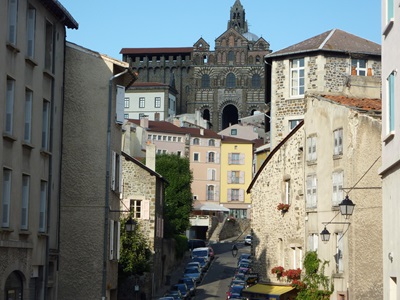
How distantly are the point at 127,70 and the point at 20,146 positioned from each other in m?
8.95

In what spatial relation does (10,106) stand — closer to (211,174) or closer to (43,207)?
(43,207)

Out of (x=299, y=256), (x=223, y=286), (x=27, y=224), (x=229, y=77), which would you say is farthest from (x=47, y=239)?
(x=229, y=77)

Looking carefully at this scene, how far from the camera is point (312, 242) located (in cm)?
4059

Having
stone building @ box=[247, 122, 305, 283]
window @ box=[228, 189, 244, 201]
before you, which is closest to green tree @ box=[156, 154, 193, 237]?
window @ box=[228, 189, 244, 201]

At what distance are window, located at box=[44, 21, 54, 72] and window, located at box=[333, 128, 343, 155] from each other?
12.8m

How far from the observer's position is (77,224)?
32.3 meters

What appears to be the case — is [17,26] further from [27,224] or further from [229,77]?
[229,77]

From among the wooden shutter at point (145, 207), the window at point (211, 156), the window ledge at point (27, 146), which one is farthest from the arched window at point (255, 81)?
the window ledge at point (27, 146)

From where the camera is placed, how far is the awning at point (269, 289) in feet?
142

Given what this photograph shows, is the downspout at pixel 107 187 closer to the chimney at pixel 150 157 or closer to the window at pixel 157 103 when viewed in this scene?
the chimney at pixel 150 157

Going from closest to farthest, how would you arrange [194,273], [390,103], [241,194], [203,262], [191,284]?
[390,103]
[191,284]
[194,273]
[203,262]
[241,194]

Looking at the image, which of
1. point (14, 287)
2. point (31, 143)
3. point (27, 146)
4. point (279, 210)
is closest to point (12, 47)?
point (27, 146)

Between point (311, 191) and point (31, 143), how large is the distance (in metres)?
17.6

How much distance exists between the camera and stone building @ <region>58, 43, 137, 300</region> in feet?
105
